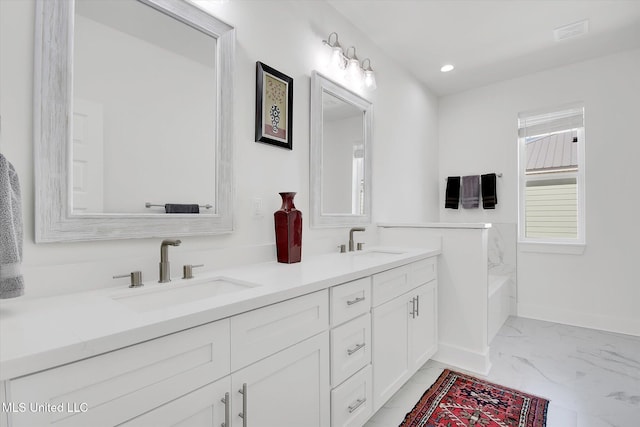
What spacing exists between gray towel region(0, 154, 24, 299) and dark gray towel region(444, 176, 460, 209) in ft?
12.8

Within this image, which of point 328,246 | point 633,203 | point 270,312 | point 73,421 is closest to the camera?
point 73,421

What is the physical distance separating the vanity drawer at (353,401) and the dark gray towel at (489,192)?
2810 millimetres

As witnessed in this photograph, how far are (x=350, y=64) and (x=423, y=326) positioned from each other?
6.48 ft

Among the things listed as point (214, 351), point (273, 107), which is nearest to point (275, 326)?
point (214, 351)

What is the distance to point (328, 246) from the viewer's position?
2242mm

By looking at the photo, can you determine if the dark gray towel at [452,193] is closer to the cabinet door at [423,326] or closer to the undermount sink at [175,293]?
the cabinet door at [423,326]

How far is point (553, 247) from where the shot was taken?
336 centimetres

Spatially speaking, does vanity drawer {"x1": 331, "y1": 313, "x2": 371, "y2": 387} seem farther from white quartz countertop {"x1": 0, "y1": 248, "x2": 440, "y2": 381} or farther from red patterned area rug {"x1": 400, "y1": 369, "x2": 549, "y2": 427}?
red patterned area rug {"x1": 400, "y1": 369, "x2": 549, "y2": 427}

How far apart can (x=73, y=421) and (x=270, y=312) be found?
545 mm

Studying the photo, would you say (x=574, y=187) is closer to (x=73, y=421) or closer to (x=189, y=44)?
(x=189, y=44)

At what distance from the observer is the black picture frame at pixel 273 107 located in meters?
1.74

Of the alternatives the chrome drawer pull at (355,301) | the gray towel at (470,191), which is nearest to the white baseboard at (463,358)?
the chrome drawer pull at (355,301)

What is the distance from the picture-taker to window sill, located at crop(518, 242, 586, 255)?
10.6ft

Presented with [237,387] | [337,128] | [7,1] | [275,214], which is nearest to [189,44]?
[7,1]
